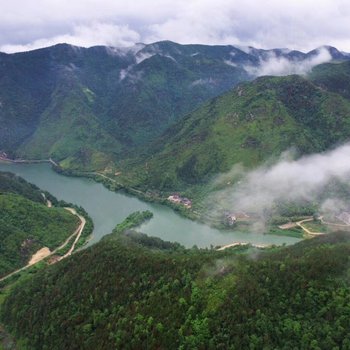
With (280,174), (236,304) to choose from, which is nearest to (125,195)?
(280,174)

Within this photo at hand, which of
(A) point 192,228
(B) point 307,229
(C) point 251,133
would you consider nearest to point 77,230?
(A) point 192,228

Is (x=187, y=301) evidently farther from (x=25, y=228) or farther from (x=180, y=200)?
(x=180, y=200)

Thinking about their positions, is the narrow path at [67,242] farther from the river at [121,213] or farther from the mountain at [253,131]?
the mountain at [253,131]

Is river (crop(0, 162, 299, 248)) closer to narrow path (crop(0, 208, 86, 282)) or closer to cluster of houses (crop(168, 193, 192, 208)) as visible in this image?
narrow path (crop(0, 208, 86, 282))

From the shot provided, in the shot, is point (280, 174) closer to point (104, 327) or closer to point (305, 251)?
point (305, 251)

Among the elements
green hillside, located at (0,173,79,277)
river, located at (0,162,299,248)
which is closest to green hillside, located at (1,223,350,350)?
green hillside, located at (0,173,79,277)

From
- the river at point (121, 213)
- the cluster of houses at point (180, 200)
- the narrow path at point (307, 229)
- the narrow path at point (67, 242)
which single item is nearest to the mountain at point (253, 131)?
the cluster of houses at point (180, 200)
